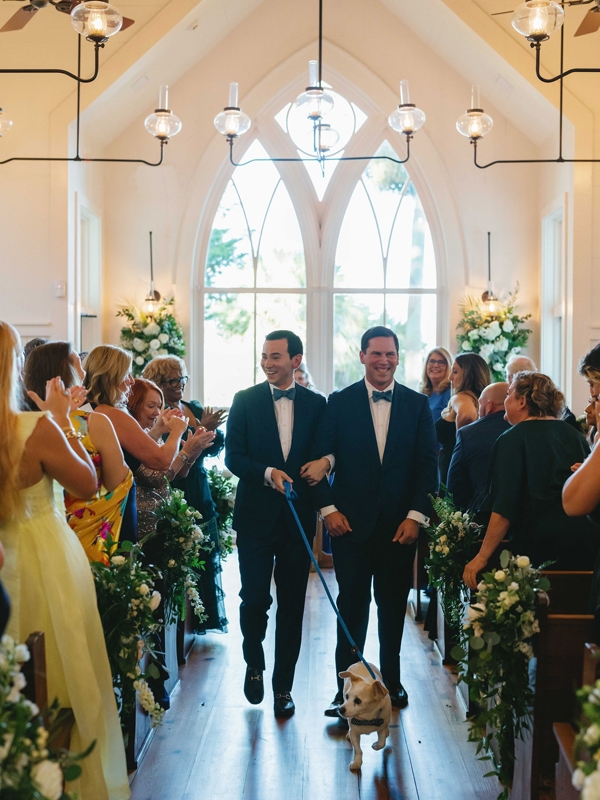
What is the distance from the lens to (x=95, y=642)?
2.87m

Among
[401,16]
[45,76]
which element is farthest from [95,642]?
[401,16]

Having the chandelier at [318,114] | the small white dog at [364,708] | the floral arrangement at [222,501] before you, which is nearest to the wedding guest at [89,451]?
the small white dog at [364,708]

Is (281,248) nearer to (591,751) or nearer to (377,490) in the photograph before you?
(377,490)

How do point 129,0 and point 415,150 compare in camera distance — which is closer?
point 129,0

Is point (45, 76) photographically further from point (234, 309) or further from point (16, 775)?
point (16, 775)

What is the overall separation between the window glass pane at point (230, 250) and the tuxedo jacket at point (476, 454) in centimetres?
573

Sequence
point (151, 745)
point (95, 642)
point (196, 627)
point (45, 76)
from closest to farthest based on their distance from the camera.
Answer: point (95, 642)
point (151, 745)
point (196, 627)
point (45, 76)

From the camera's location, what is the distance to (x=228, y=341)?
Result: 998 cm

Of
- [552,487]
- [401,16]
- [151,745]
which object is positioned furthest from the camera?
[401,16]

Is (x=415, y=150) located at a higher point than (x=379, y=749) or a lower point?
higher

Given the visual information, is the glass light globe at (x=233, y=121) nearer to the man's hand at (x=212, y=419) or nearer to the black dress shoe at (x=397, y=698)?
the man's hand at (x=212, y=419)

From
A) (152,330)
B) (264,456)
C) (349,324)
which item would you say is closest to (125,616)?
(264,456)

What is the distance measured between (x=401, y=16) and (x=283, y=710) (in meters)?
7.71

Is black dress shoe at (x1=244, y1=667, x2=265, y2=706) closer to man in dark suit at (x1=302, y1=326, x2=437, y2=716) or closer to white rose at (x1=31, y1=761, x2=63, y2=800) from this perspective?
man in dark suit at (x1=302, y1=326, x2=437, y2=716)
